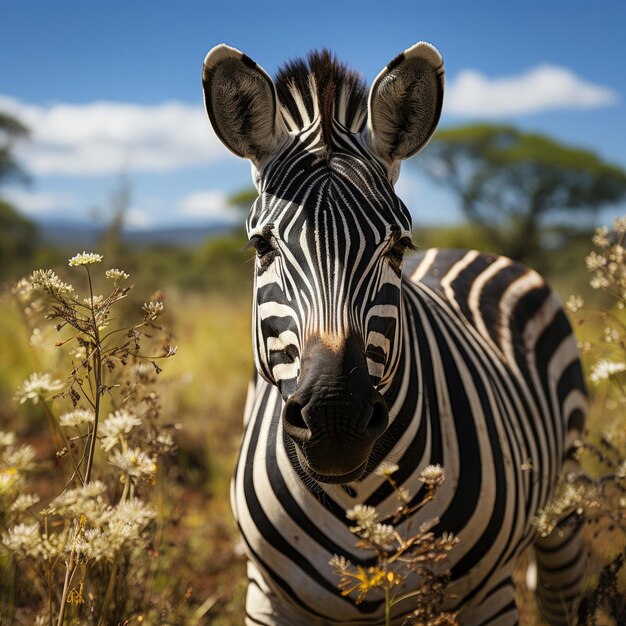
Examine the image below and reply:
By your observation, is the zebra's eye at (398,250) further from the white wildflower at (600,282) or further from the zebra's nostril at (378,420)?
the white wildflower at (600,282)

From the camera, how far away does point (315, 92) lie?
239 cm

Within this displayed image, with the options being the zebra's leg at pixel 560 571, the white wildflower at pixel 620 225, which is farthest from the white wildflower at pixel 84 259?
the zebra's leg at pixel 560 571

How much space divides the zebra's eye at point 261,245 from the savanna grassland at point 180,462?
197 mm

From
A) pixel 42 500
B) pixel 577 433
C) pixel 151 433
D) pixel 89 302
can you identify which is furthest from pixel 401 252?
pixel 42 500

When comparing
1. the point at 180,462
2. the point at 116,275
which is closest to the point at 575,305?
the point at 116,275

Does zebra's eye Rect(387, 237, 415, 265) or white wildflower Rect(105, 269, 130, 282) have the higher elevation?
zebra's eye Rect(387, 237, 415, 265)

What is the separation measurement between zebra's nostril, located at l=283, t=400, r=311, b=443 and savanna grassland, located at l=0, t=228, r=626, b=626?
44 centimetres

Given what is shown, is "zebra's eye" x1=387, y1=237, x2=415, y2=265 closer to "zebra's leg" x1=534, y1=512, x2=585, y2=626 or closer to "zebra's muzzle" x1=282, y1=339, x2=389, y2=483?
"zebra's muzzle" x1=282, y1=339, x2=389, y2=483

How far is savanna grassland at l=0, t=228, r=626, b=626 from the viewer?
Answer: 95.6 inches

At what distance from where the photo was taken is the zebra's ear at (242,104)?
2.21 m

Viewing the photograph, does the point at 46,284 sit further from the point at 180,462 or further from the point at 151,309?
the point at 180,462

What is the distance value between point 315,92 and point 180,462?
472 centimetres

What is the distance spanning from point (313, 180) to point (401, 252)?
1.15 ft

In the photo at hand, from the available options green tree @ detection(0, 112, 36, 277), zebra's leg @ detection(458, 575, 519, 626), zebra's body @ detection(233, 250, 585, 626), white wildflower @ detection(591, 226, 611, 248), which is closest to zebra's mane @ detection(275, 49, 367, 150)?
zebra's body @ detection(233, 250, 585, 626)
